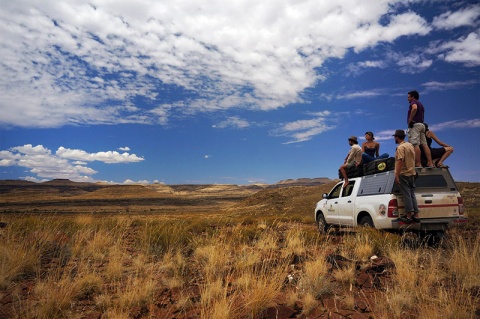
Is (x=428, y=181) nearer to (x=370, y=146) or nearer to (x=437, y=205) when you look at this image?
(x=437, y=205)

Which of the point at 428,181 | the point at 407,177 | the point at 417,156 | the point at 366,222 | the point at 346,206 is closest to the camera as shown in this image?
the point at 407,177

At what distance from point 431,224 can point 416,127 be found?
108 inches

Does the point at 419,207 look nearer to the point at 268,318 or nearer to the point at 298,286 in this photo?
the point at 298,286

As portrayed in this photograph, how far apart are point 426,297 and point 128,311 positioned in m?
4.22

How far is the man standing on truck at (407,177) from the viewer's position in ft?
25.5

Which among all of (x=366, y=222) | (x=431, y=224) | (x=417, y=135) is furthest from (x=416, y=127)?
(x=366, y=222)

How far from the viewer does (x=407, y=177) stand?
7.84 m

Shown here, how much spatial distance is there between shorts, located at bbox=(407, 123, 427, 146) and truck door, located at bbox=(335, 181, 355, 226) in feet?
7.81

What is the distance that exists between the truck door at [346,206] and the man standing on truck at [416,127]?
233cm

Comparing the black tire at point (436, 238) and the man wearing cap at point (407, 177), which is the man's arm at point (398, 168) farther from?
the black tire at point (436, 238)

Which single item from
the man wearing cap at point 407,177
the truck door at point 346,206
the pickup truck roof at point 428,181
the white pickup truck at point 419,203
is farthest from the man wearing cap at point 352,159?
the man wearing cap at point 407,177

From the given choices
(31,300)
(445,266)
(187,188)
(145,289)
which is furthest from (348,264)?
(187,188)

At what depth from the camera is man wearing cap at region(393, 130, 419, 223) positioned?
306 inches

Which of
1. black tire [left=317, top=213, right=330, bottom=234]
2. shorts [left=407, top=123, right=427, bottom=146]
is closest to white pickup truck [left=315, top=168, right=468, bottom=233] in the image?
shorts [left=407, top=123, right=427, bottom=146]
